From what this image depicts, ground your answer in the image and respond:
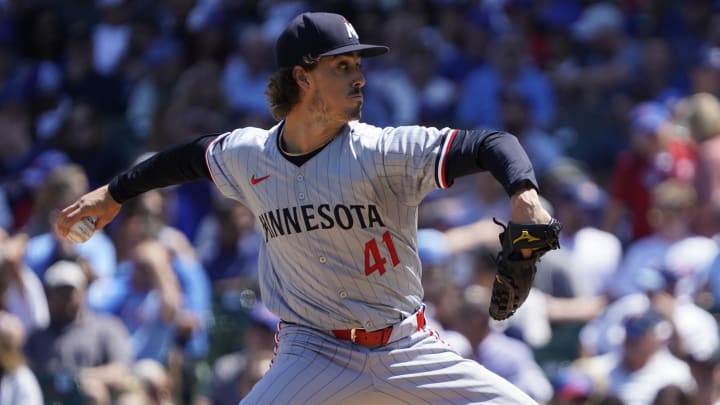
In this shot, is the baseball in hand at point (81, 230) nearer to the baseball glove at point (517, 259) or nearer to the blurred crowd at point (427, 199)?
the baseball glove at point (517, 259)

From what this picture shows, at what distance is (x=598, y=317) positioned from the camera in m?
7.79

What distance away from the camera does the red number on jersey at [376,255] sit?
4.50m

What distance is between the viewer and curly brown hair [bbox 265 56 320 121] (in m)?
4.73

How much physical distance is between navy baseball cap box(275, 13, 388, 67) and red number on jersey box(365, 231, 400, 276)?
0.65 m

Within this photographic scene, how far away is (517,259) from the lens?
402 centimetres

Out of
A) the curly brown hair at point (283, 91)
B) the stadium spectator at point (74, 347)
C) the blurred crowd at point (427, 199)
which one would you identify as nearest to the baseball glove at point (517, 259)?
the curly brown hair at point (283, 91)

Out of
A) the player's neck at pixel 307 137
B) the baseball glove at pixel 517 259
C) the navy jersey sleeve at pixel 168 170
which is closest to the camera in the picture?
the baseball glove at pixel 517 259

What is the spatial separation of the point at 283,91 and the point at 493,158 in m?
1.01

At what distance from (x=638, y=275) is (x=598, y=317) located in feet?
1.45

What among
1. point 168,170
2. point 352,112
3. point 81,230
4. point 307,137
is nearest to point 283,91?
point 307,137

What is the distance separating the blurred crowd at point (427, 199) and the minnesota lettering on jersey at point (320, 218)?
106 inches

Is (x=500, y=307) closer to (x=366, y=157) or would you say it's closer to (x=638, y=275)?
(x=366, y=157)

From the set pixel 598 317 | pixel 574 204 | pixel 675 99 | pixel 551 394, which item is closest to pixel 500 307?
pixel 551 394

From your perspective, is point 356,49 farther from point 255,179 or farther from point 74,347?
point 74,347
